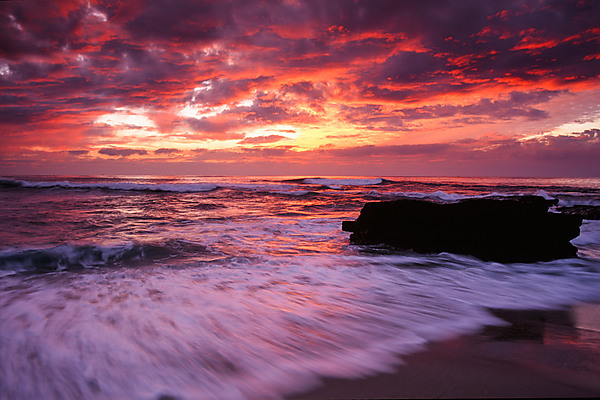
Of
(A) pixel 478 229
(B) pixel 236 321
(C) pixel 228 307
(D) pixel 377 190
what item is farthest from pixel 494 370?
(D) pixel 377 190

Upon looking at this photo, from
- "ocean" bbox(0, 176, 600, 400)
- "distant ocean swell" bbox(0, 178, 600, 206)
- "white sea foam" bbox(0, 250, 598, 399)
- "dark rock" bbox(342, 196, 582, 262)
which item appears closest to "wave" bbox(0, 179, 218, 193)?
"distant ocean swell" bbox(0, 178, 600, 206)

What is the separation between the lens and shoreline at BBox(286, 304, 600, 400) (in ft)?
5.14

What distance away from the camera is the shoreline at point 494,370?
1.57 metres

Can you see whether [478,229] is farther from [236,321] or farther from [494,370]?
→ [236,321]

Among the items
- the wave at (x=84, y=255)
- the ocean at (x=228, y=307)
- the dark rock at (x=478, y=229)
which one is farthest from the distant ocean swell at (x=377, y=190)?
the wave at (x=84, y=255)

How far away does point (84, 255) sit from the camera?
468 cm

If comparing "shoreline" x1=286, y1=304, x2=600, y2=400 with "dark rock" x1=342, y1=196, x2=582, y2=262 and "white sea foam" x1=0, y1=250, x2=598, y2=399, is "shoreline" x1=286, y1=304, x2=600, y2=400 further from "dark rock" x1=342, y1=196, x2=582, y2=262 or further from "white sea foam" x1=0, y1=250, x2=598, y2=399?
"dark rock" x1=342, y1=196, x2=582, y2=262

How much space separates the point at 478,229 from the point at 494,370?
4127 mm

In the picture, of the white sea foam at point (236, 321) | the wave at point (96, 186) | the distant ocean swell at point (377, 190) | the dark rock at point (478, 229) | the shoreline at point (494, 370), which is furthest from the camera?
the wave at point (96, 186)

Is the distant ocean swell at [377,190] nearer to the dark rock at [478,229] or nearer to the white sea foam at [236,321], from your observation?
the dark rock at [478,229]

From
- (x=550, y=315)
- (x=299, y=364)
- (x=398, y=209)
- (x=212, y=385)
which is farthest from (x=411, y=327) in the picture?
(x=398, y=209)

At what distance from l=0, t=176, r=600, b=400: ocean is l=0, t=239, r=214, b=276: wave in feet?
0.09

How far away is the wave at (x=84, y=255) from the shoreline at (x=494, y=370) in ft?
12.6

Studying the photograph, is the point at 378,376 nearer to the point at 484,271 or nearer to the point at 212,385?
the point at 212,385
